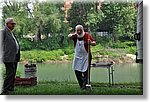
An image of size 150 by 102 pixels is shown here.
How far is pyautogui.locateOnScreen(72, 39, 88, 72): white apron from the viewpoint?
3.81 metres

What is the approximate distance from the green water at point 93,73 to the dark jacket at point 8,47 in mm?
96

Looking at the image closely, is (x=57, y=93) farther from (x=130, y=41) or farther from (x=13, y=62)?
(x=130, y=41)

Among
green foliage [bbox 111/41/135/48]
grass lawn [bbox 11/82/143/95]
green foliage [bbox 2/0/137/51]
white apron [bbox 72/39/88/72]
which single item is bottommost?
grass lawn [bbox 11/82/143/95]

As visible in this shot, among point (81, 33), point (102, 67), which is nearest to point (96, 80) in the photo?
point (102, 67)

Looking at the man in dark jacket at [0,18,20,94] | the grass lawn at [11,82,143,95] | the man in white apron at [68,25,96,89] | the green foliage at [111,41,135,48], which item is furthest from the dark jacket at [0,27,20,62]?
the green foliage at [111,41,135,48]

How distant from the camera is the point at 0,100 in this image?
3.80 m

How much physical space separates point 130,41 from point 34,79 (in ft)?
2.89

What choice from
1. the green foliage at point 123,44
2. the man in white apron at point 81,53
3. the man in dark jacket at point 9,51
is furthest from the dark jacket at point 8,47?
the green foliage at point 123,44

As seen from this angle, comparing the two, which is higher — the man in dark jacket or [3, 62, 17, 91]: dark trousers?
the man in dark jacket

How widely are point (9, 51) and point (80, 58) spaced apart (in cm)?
61

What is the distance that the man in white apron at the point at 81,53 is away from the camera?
12.5 feet

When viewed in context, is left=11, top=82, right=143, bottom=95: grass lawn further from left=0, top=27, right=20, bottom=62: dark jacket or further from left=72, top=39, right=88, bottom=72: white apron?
left=0, top=27, right=20, bottom=62: dark jacket

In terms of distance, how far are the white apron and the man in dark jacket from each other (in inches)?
19.6

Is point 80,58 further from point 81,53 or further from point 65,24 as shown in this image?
point 65,24
